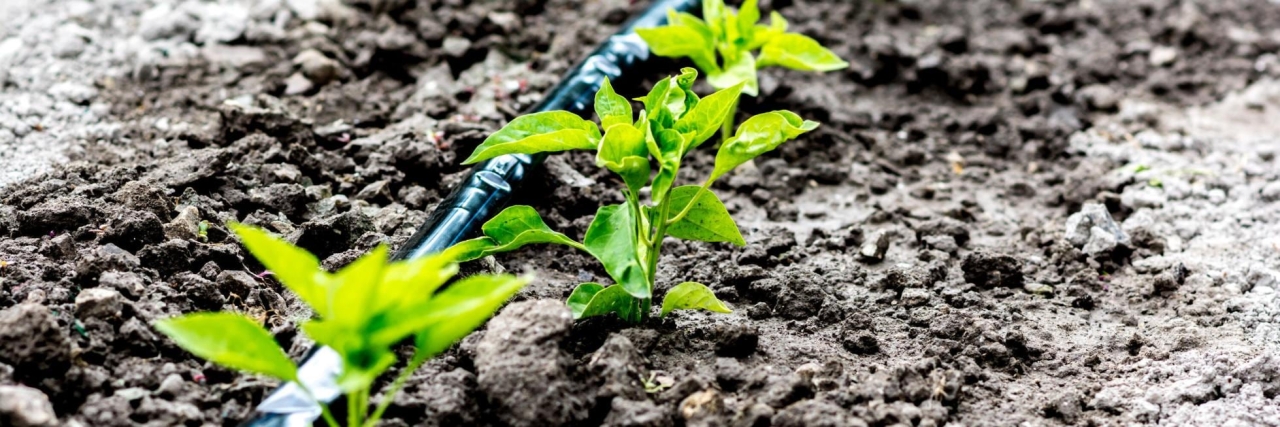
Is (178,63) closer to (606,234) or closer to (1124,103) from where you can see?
(606,234)

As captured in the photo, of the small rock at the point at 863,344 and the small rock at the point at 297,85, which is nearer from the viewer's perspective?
the small rock at the point at 863,344

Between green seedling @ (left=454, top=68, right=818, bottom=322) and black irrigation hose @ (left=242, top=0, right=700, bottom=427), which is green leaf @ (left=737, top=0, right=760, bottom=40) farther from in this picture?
green seedling @ (left=454, top=68, right=818, bottom=322)

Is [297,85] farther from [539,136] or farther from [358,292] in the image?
[358,292]

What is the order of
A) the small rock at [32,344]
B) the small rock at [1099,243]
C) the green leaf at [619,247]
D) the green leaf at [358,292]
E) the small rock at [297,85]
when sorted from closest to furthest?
1. the green leaf at [358,292]
2. the small rock at [32,344]
3. the green leaf at [619,247]
4. the small rock at [1099,243]
5. the small rock at [297,85]

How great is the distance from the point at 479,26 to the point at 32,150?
1.55 metres

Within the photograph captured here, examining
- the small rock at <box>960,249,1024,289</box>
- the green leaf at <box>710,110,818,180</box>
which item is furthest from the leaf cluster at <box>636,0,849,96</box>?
the green leaf at <box>710,110,818,180</box>

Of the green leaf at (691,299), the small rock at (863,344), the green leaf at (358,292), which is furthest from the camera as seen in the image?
the small rock at (863,344)

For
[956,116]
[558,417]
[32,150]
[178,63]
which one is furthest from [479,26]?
[558,417]

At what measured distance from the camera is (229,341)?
194 centimetres

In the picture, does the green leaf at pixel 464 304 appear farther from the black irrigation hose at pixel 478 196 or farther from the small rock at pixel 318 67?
the small rock at pixel 318 67

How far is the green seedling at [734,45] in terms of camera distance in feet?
11.6

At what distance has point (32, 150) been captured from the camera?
3.27 meters

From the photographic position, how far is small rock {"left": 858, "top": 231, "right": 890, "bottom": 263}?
320cm

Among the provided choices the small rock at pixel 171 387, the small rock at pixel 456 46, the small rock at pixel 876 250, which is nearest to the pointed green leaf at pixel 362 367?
the small rock at pixel 171 387
